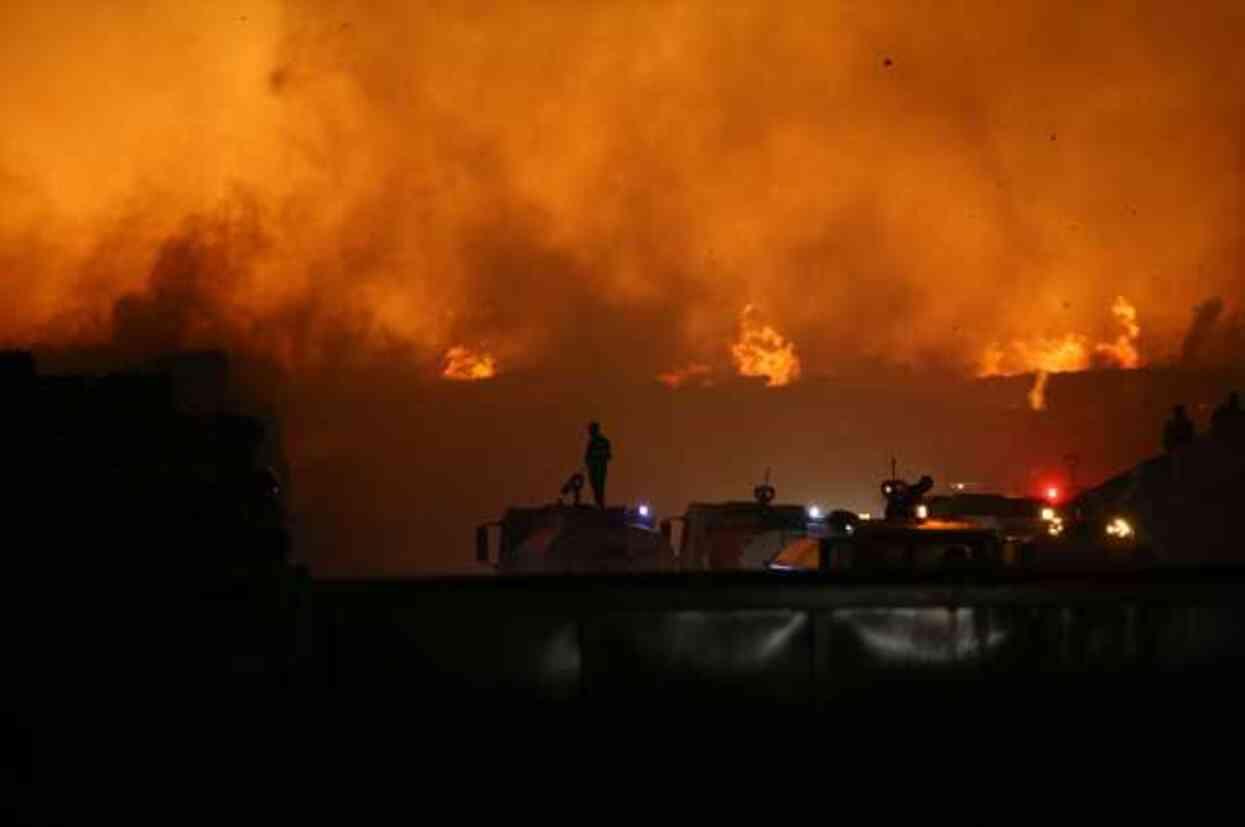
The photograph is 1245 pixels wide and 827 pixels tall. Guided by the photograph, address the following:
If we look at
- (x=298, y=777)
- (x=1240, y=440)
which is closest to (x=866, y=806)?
(x=298, y=777)

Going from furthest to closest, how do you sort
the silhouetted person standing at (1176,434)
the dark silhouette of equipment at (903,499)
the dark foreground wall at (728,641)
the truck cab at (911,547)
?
1. the silhouetted person standing at (1176,434)
2. the dark silhouette of equipment at (903,499)
3. the truck cab at (911,547)
4. the dark foreground wall at (728,641)

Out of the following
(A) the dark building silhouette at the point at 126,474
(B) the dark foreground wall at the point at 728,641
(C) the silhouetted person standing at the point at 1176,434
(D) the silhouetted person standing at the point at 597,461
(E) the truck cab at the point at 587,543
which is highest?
(C) the silhouetted person standing at the point at 1176,434

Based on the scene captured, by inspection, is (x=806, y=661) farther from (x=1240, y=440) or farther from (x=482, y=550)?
(x=1240, y=440)

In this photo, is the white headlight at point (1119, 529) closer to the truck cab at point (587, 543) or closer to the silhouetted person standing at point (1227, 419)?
the silhouetted person standing at point (1227, 419)

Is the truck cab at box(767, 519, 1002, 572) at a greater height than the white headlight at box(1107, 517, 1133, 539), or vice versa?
the white headlight at box(1107, 517, 1133, 539)

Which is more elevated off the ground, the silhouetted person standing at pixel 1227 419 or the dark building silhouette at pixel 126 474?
the silhouetted person standing at pixel 1227 419

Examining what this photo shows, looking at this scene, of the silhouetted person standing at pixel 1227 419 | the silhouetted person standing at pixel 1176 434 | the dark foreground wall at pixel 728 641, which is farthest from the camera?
the silhouetted person standing at pixel 1176 434

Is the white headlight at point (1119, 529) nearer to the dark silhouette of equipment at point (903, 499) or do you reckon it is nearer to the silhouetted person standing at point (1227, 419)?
the silhouetted person standing at point (1227, 419)

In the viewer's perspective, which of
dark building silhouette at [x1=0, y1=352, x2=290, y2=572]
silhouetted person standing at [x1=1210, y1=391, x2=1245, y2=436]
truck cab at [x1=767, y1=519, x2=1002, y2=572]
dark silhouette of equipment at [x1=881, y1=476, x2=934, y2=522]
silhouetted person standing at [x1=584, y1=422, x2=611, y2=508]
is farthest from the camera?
silhouetted person standing at [x1=1210, y1=391, x2=1245, y2=436]

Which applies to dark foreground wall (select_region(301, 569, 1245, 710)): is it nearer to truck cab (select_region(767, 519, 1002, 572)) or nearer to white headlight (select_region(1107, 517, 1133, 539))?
truck cab (select_region(767, 519, 1002, 572))

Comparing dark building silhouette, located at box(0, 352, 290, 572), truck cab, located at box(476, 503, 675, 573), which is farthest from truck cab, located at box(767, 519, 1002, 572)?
dark building silhouette, located at box(0, 352, 290, 572)

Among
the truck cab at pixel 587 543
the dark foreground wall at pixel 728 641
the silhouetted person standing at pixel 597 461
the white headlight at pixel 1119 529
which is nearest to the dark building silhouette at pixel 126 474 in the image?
the dark foreground wall at pixel 728 641

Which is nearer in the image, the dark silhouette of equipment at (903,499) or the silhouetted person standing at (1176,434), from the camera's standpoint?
the dark silhouette of equipment at (903,499)

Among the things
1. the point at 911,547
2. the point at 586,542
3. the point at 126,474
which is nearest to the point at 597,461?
the point at 586,542
